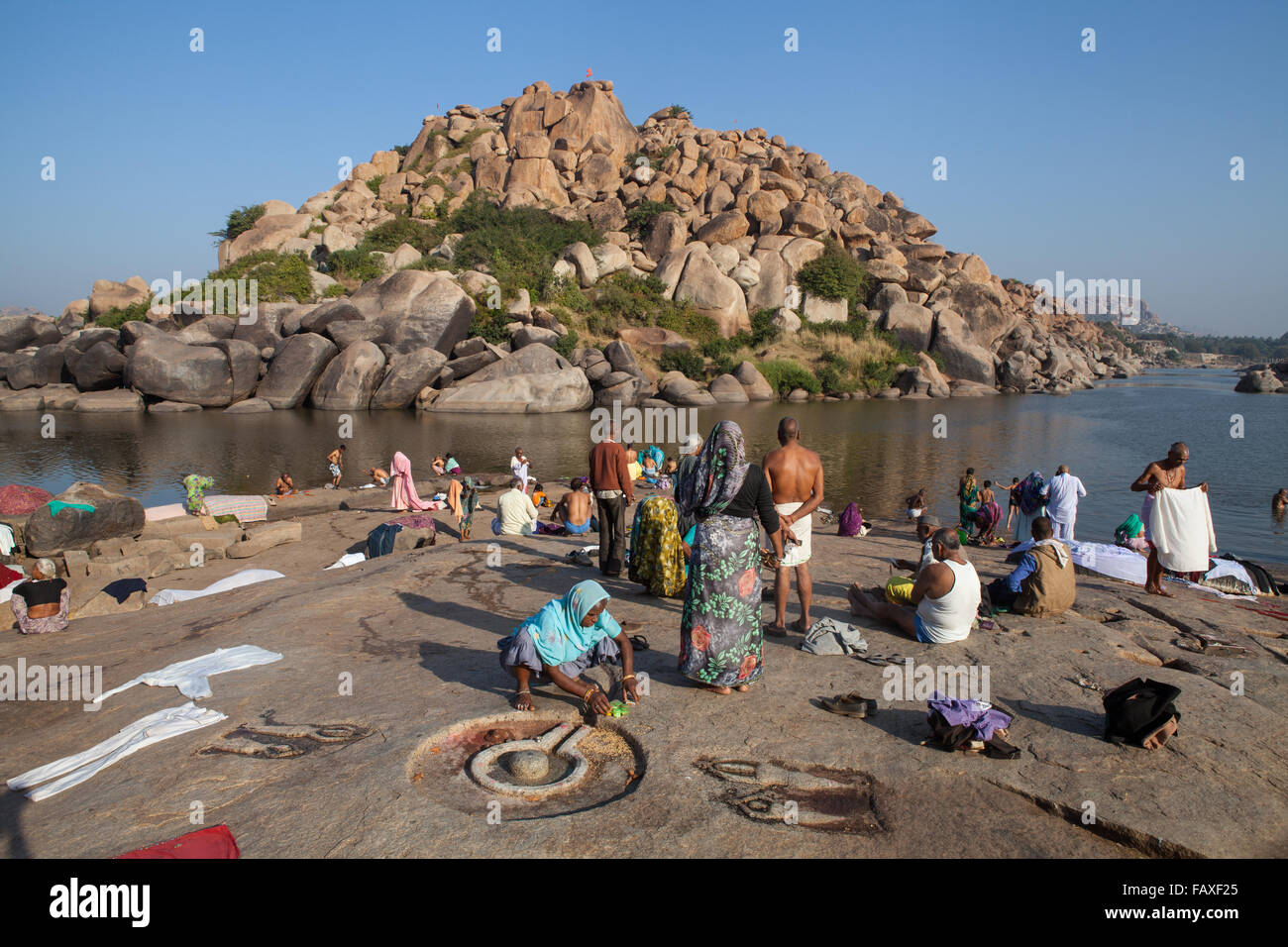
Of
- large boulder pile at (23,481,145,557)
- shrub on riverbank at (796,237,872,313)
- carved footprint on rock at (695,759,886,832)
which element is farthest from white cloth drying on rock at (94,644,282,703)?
shrub on riverbank at (796,237,872,313)

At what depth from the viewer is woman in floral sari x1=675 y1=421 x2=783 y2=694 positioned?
16.3 ft

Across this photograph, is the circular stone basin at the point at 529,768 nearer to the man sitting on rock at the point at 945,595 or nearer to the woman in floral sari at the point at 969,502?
the man sitting on rock at the point at 945,595

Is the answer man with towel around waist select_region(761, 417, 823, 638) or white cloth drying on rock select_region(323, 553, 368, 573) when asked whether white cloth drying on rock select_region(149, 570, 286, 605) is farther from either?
man with towel around waist select_region(761, 417, 823, 638)

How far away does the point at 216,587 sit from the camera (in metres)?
9.07

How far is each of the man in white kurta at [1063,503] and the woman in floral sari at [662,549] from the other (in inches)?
288

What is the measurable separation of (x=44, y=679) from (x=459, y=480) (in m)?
7.69

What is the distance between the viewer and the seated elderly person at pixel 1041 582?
6727mm

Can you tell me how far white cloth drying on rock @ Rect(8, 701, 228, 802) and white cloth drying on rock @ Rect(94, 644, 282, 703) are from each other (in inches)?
12.4

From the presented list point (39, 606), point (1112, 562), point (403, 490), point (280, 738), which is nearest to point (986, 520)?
point (1112, 562)

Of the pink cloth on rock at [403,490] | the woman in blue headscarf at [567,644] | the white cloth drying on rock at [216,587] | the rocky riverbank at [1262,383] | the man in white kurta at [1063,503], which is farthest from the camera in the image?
the rocky riverbank at [1262,383]

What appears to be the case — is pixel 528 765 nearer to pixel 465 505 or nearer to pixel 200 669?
pixel 200 669

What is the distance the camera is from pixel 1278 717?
15.9 ft

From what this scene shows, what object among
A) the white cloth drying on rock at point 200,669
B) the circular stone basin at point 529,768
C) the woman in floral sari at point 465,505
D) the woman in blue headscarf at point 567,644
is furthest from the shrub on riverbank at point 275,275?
the circular stone basin at point 529,768
